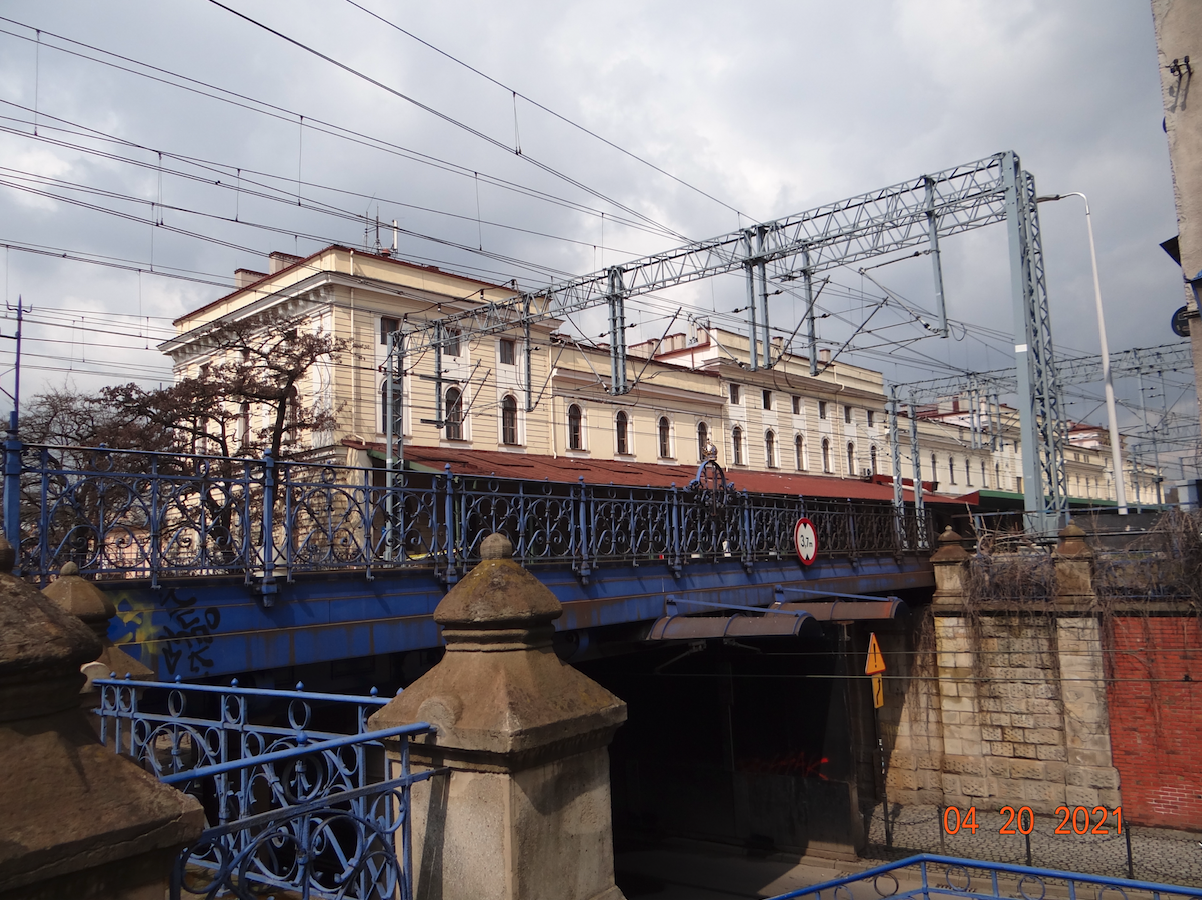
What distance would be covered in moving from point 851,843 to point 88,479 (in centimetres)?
1615

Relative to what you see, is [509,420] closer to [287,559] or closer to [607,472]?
[607,472]

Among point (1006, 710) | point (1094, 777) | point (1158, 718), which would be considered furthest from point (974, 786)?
point (1158, 718)

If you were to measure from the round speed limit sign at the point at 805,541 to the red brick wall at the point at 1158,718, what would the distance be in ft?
20.9

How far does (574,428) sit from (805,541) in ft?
57.1

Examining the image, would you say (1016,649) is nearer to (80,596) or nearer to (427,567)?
(427,567)

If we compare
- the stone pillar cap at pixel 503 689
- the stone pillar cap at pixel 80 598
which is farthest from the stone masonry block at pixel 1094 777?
the stone pillar cap at pixel 80 598

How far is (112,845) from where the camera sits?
6.61ft

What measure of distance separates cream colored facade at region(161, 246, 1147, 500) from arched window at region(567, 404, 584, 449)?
0.04 m

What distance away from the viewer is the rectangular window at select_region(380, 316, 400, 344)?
1046 inches

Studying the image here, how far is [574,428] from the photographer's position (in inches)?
1244

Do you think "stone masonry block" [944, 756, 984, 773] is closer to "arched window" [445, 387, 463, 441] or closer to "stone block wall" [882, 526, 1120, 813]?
"stone block wall" [882, 526, 1120, 813]

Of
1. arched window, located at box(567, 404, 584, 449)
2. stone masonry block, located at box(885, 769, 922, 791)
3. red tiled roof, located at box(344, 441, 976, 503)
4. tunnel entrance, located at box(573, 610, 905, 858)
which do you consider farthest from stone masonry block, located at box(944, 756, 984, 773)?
arched window, located at box(567, 404, 584, 449)

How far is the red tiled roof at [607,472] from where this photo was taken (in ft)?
76.6

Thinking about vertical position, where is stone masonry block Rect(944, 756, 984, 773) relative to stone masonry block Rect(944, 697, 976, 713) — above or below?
below
